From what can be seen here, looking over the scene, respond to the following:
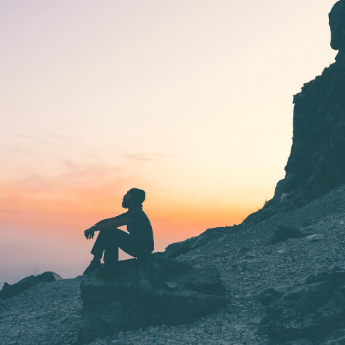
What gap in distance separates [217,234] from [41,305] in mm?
14978

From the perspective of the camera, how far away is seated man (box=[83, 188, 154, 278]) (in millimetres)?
12539

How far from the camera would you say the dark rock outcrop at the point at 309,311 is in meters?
11.5

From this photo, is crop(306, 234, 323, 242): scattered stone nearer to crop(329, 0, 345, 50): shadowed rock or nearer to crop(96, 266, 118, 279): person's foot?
crop(96, 266, 118, 279): person's foot

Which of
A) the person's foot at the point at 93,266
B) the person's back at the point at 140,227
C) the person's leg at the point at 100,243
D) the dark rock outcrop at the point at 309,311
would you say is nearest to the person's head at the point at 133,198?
the person's back at the point at 140,227

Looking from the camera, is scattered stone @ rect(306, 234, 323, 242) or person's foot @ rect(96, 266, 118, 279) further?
scattered stone @ rect(306, 234, 323, 242)

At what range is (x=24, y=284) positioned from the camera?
2573cm

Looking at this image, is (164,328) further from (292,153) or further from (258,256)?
(292,153)

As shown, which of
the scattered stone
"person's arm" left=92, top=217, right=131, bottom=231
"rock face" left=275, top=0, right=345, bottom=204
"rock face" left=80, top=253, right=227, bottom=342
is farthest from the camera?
"rock face" left=275, top=0, right=345, bottom=204

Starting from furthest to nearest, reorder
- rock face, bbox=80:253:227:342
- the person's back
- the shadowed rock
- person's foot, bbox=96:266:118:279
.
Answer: the shadowed rock < person's foot, bbox=96:266:118:279 < rock face, bbox=80:253:227:342 < the person's back

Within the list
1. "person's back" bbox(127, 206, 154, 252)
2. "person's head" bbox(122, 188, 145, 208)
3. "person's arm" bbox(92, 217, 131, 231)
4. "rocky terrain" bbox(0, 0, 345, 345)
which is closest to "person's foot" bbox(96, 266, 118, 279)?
"person's back" bbox(127, 206, 154, 252)

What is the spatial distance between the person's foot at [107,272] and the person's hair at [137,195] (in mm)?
2344

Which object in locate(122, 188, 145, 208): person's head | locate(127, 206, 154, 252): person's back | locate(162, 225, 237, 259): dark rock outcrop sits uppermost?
locate(162, 225, 237, 259): dark rock outcrop

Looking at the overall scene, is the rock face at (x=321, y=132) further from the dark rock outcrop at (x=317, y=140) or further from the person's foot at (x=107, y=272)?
the person's foot at (x=107, y=272)

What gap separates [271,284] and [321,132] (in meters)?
25.7
